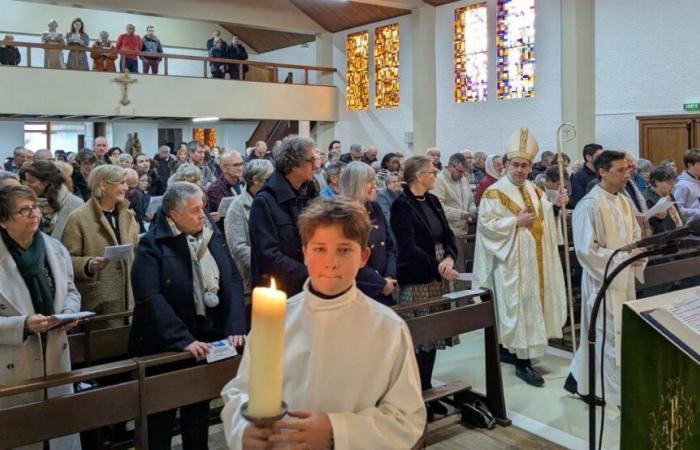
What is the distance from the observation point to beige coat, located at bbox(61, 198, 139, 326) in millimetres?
3740

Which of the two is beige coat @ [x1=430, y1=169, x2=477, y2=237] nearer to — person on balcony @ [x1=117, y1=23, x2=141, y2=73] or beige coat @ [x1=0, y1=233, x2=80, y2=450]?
beige coat @ [x1=0, y1=233, x2=80, y2=450]

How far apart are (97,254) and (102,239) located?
0.09 meters

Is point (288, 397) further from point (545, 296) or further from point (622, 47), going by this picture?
point (622, 47)

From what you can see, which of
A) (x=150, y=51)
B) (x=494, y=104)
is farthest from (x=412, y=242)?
(x=150, y=51)

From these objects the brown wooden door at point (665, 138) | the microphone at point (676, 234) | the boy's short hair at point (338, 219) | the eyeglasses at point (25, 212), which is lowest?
the microphone at point (676, 234)

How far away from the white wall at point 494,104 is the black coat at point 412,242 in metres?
9.71

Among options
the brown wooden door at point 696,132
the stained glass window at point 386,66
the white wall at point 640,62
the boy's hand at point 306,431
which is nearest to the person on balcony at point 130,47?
the stained glass window at point 386,66

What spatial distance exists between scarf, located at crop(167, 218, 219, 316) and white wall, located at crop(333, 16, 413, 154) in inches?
523

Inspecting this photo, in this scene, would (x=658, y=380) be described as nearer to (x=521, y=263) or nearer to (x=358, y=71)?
(x=521, y=263)

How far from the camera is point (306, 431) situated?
1.53 meters

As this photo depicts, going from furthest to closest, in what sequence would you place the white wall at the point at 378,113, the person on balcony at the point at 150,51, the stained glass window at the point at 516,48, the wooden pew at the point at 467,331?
the white wall at the point at 378,113
the person on balcony at the point at 150,51
the stained glass window at the point at 516,48
the wooden pew at the point at 467,331

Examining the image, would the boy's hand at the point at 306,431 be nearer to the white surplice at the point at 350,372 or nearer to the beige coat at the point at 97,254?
the white surplice at the point at 350,372

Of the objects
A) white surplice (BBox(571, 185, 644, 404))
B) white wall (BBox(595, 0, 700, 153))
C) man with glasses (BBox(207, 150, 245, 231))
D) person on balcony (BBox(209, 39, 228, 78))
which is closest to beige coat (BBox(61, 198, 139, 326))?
man with glasses (BBox(207, 150, 245, 231))

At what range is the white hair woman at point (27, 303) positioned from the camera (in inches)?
106
